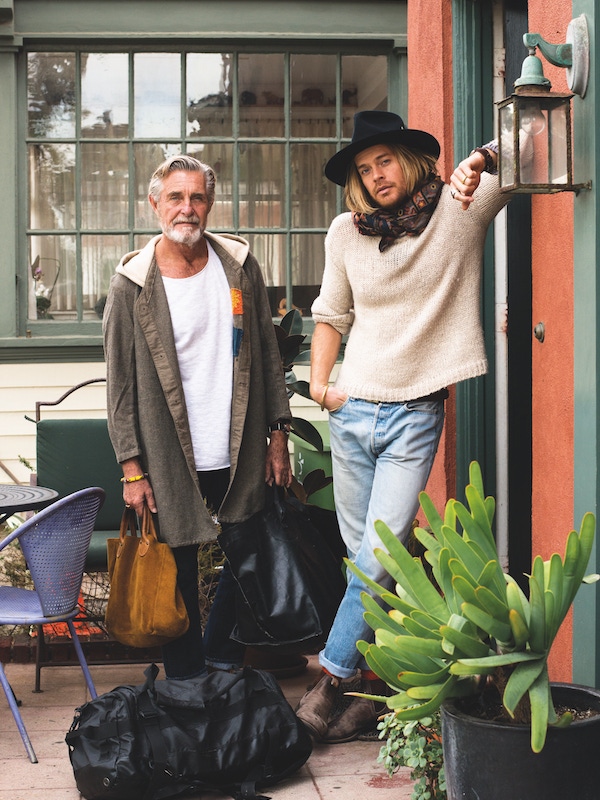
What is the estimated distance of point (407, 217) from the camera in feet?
12.0

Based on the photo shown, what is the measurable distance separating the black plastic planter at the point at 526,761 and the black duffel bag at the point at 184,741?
1.05 metres

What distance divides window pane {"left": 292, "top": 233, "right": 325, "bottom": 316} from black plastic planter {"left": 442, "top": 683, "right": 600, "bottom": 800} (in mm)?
4630

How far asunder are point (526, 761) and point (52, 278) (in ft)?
16.6

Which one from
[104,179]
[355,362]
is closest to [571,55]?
[355,362]

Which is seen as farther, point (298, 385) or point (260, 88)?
point (260, 88)

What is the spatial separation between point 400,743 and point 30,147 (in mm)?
4916

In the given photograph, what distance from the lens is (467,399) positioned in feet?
15.1

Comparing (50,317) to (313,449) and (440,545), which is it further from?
(440,545)

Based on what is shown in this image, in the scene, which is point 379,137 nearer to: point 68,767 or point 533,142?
point 533,142

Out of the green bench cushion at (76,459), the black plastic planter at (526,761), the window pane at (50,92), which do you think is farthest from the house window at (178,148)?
the black plastic planter at (526,761)

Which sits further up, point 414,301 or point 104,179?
point 104,179

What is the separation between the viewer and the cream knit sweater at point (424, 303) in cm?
365

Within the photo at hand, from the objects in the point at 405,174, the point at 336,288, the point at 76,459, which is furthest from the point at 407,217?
the point at 76,459

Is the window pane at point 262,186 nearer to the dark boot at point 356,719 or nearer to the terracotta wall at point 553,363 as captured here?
the terracotta wall at point 553,363
